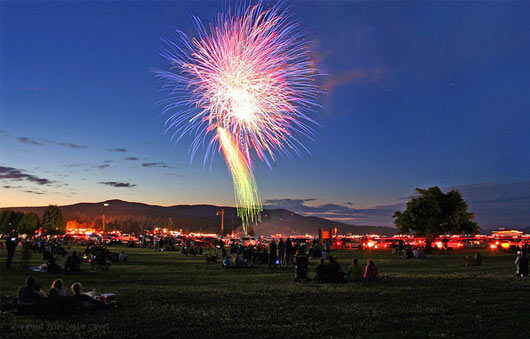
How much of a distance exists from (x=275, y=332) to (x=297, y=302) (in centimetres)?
425

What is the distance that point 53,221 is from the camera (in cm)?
14200

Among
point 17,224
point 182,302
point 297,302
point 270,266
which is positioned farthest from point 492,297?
point 17,224

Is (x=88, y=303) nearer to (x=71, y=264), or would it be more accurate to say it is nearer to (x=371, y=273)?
(x=371, y=273)

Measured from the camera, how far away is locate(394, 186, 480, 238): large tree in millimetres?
66438

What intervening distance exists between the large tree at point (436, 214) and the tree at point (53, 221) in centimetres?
10628

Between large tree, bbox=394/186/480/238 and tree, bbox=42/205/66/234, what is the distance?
349 feet

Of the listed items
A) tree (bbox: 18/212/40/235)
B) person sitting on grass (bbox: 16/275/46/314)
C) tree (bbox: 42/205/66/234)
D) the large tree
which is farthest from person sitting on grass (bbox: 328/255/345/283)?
tree (bbox: 18/212/40/235)

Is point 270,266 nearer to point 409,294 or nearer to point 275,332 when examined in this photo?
point 409,294

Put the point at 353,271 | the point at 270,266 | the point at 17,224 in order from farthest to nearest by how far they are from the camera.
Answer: the point at 17,224, the point at 270,266, the point at 353,271

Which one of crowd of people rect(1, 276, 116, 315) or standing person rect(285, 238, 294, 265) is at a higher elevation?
standing person rect(285, 238, 294, 265)

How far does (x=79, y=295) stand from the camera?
12.9m

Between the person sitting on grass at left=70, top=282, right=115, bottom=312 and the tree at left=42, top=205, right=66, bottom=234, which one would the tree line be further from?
the person sitting on grass at left=70, top=282, right=115, bottom=312

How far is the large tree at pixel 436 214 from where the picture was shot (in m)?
66.4

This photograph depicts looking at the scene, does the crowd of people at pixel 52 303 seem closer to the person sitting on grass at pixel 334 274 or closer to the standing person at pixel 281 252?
the person sitting on grass at pixel 334 274
